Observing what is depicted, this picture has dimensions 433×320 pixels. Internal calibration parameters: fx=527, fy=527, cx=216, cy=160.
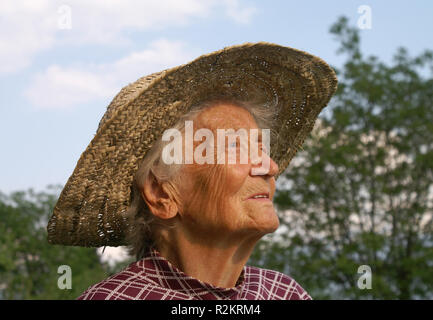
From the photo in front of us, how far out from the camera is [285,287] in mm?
2820

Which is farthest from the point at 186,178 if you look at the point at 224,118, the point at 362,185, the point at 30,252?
the point at 30,252

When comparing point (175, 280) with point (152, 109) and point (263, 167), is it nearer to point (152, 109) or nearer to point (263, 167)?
point (263, 167)

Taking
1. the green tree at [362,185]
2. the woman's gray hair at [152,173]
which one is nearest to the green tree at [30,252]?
the green tree at [362,185]

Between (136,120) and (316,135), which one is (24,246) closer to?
(316,135)

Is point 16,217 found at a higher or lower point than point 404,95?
lower

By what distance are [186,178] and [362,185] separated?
38.3ft

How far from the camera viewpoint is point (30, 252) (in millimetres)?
16359

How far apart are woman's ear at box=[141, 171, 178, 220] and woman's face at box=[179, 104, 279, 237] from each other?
51mm

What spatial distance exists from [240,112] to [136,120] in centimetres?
48

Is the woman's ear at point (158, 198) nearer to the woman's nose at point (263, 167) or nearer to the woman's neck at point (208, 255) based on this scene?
the woman's neck at point (208, 255)

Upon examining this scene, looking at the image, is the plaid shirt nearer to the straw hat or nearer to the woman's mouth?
the straw hat

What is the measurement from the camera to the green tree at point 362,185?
12.7 metres

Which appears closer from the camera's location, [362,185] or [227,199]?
[227,199]
